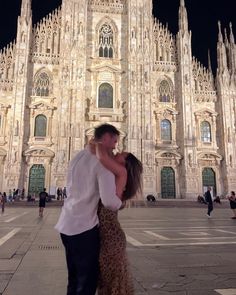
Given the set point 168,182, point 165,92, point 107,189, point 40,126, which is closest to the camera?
point 107,189

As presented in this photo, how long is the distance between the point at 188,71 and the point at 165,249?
30445mm

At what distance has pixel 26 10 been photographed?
3291 centimetres

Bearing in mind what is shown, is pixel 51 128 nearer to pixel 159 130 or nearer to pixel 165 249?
pixel 159 130

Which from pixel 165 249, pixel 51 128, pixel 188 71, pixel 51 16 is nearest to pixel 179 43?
pixel 188 71

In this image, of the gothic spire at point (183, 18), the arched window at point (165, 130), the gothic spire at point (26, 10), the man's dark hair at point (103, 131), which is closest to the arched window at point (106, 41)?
the gothic spire at point (26, 10)

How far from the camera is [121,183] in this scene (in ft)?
7.51

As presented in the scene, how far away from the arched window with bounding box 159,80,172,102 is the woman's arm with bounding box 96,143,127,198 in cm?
3335

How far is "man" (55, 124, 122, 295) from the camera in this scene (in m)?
2.23

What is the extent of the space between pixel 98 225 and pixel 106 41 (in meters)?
35.2

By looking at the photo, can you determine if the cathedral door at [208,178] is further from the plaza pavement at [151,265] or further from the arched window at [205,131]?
the plaza pavement at [151,265]

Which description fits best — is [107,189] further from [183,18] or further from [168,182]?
[183,18]

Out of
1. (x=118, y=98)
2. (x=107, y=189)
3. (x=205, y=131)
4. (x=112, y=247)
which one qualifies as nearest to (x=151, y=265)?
(x=112, y=247)

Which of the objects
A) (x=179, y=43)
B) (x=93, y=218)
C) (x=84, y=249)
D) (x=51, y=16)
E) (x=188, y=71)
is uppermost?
(x=51, y=16)

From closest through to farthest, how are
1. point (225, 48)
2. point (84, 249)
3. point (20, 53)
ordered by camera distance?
point (84, 249), point (20, 53), point (225, 48)
